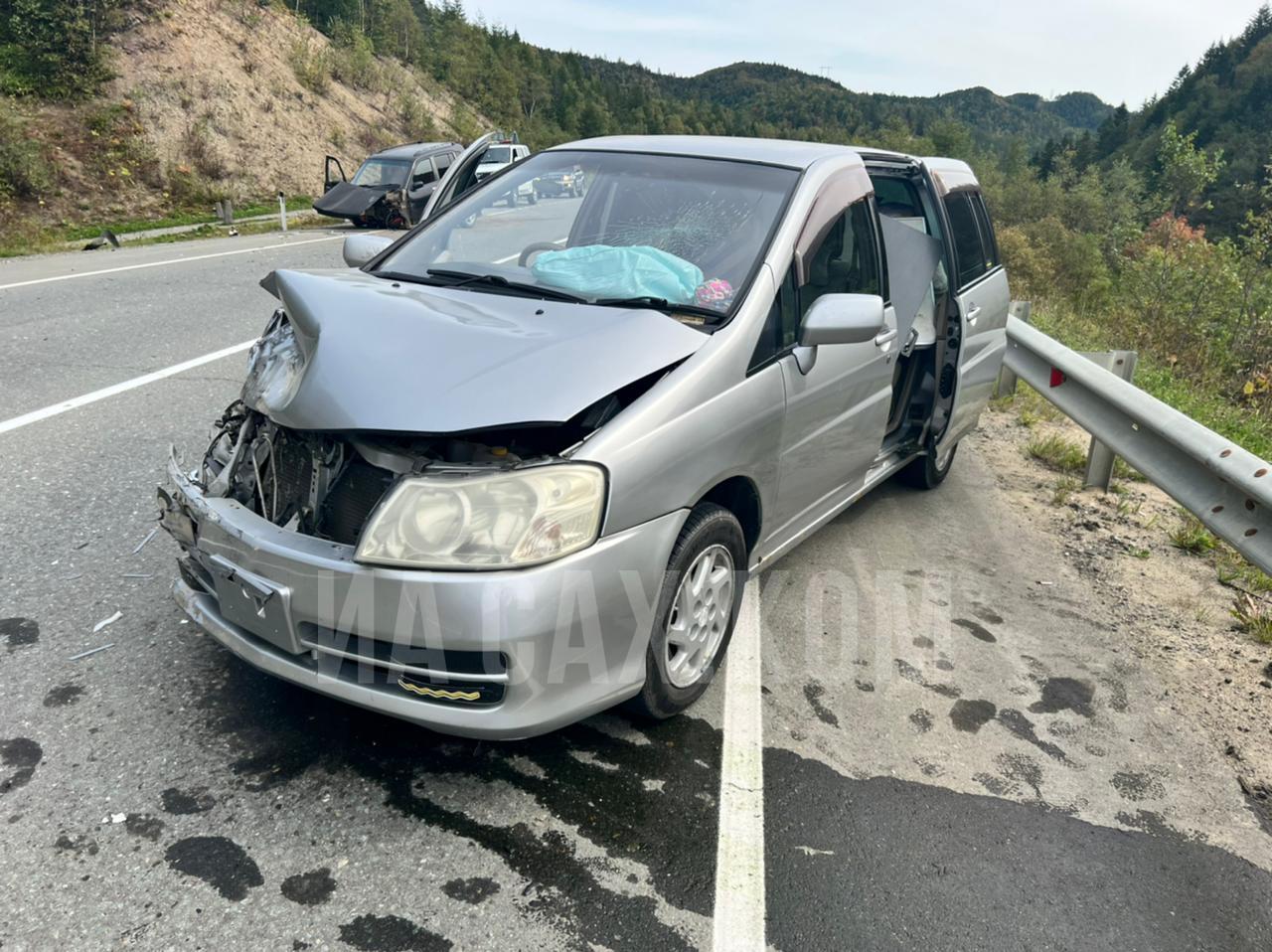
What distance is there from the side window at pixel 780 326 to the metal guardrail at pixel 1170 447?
6.53 ft

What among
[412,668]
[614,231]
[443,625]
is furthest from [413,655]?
[614,231]

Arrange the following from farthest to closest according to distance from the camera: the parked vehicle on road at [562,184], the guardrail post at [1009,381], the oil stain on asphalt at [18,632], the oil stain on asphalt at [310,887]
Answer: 1. the guardrail post at [1009,381]
2. the parked vehicle on road at [562,184]
3. the oil stain on asphalt at [18,632]
4. the oil stain on asphalt at [310,887]

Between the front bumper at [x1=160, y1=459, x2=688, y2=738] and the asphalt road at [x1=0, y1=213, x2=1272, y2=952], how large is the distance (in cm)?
33

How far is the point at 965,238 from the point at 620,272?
271 centimetres

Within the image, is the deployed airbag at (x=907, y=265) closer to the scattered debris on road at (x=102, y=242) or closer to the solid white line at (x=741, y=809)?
the solid white line at (x=741, y=809)

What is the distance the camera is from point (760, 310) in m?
3.11

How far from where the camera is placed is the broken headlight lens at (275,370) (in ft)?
8.95

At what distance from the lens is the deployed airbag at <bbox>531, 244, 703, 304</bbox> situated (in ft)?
10.5

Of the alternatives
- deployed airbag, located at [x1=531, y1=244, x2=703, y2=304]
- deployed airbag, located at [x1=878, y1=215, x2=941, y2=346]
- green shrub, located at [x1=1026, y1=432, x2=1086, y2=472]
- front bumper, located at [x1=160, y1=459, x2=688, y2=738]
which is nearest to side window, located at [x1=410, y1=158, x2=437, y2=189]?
green shrub, located at [x1=1026, y1=432, x2=1086, y2=472]

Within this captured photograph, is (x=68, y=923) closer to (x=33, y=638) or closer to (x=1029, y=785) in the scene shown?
(x=33, y=638)

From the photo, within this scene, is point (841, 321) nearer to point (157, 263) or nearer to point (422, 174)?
point (157, 263)

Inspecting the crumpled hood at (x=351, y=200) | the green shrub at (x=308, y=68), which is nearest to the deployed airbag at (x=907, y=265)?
the crumpled hood at (x=351, y=200)

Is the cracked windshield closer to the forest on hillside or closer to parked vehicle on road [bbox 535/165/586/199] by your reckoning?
parked vehicle on road [bbox 535/165/586/199]

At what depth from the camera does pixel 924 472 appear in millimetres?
5410
